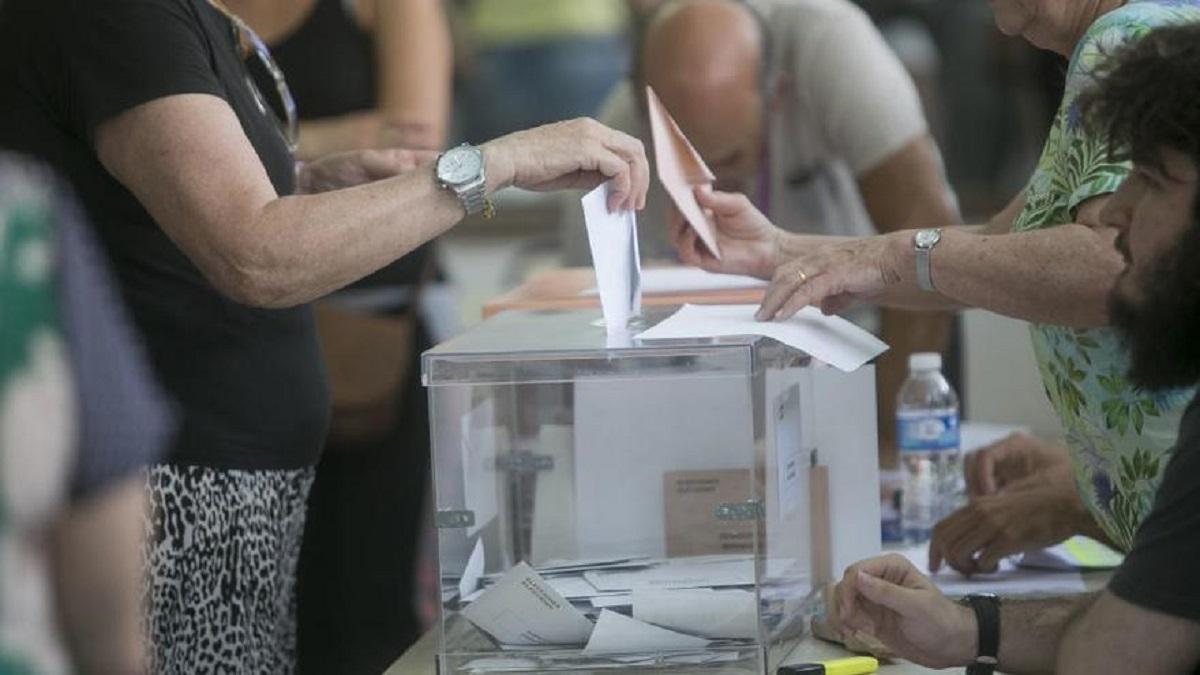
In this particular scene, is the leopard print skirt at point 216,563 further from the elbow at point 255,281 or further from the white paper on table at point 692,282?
the white paper on table at point 692,282

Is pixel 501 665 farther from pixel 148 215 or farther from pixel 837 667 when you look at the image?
pixel 148 215

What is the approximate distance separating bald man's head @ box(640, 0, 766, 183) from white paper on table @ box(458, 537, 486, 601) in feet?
4.01

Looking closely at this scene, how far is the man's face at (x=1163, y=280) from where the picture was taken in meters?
1.60

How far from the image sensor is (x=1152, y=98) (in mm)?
1625

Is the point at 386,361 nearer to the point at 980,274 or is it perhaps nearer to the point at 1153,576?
the point at 980,274

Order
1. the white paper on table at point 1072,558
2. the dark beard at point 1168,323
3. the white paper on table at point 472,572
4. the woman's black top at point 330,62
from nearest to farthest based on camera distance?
the dark beard at point 1168,323 < the white paper on table at point 472,572 < the white paper on table at point 1072,558 < the woman's black top at point 330,62

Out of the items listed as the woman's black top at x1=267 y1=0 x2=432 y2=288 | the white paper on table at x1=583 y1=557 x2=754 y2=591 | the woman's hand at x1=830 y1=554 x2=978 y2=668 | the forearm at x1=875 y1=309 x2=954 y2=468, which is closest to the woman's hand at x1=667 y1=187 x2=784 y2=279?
the white paper on table at x1=583 y1=557 x2=754 y2=591

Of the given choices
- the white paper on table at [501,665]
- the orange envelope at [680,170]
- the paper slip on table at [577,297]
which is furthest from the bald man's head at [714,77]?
the white paper on table at [501,665]

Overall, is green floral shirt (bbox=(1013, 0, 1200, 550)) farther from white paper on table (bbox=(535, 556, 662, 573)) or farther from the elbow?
the elbow

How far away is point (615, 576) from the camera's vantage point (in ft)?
6.79

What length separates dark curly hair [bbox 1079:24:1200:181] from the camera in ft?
5.26

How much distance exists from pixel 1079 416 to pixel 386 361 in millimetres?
1558

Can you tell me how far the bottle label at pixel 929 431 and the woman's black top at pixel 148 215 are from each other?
0.86 meters

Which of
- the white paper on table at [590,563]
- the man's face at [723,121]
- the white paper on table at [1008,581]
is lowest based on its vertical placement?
the white paper on table at [1008,581]
